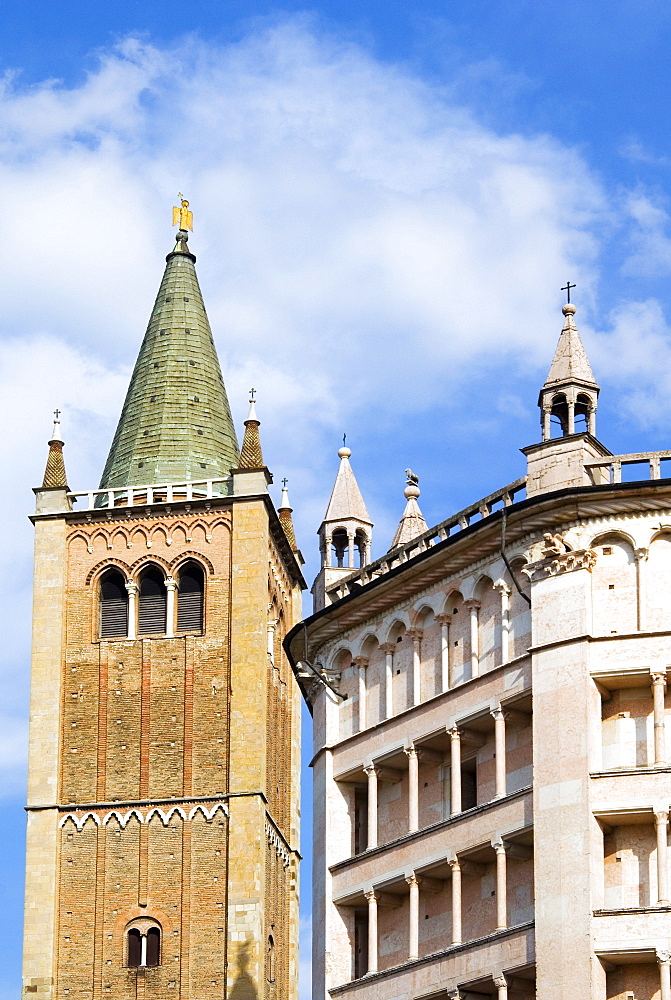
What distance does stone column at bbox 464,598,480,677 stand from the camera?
1715 inches

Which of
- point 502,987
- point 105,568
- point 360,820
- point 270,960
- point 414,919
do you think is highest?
point 105,568

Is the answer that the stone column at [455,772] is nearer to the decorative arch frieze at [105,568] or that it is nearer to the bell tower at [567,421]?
the bell tower at [567,421]

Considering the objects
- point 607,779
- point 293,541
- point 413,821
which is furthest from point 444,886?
point 293,541

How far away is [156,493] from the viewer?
9012 centimetres

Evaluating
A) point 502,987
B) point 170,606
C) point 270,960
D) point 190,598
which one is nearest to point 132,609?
point 170,606

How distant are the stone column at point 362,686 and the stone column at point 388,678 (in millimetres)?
619

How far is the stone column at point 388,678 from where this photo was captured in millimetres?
45562

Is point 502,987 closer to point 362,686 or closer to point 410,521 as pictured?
point 362,686

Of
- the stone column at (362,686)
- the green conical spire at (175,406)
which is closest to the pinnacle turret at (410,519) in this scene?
the stone column at (362,686)

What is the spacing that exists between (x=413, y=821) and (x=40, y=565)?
4614cm

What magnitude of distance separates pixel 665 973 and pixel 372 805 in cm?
793

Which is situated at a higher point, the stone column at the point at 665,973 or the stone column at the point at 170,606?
the stone column at the point at 170,606

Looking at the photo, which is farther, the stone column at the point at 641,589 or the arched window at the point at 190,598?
the arched window at the point at 190,598

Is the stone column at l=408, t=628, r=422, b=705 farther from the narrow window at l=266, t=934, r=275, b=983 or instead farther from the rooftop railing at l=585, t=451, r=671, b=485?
the narrow window at l=266, t=934, r=275, b=983
